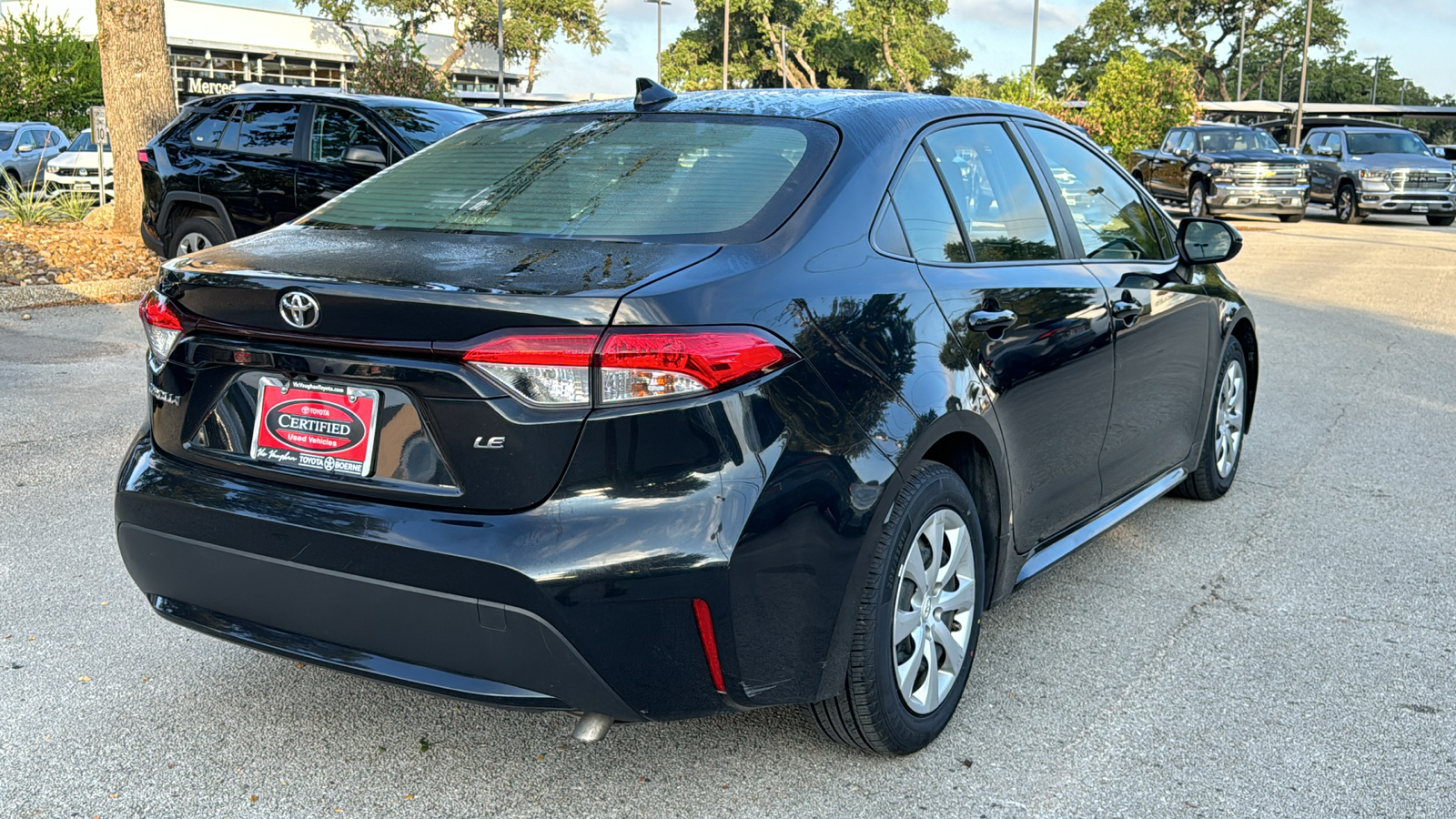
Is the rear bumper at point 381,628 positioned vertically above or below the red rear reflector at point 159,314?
below

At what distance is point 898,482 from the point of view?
2986mm

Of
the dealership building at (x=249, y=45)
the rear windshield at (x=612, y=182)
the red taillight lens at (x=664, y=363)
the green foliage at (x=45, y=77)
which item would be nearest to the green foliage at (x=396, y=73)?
the rear windshield at (x=612, y=182)

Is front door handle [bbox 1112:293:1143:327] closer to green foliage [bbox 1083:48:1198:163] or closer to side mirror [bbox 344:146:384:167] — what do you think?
side mirror [bbox 344:146:384:167]

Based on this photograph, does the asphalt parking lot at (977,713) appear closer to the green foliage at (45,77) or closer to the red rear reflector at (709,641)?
the red rear reflector at (709,641)

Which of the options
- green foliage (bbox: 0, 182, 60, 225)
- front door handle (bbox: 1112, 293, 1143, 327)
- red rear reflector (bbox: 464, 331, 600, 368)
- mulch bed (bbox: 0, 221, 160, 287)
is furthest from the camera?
green foliage (bbox: 0, 182, 60, 225)

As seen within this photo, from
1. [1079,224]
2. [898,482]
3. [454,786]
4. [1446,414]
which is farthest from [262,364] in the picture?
[1446,414]

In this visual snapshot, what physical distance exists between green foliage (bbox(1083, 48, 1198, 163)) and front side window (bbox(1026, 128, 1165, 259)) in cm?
2733

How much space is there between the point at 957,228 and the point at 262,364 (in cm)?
183

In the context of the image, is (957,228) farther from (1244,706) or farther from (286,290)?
(286,290)

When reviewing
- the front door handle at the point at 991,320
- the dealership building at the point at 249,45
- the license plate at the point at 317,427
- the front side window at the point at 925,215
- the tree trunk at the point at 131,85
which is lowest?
the license plate at the point at 317,427

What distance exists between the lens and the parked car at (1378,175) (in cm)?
2550

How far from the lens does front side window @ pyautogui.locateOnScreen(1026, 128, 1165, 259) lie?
169 inches

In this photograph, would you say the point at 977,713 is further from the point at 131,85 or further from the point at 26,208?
the point at 26,208

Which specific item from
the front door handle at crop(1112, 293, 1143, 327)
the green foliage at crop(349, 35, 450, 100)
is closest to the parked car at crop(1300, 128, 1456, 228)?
the green foliage at crop(349, 35, 450, 100)
